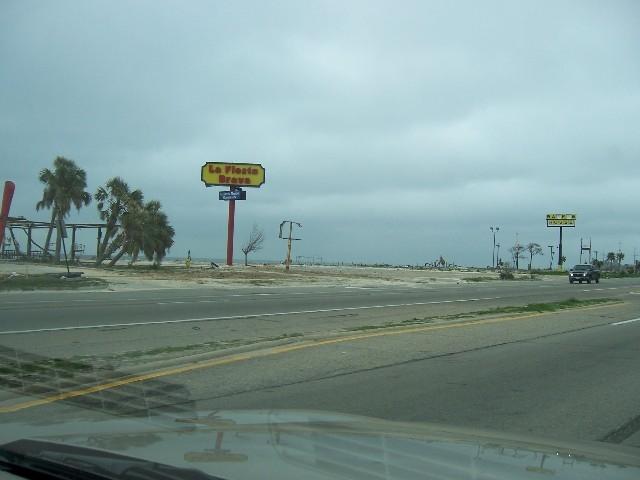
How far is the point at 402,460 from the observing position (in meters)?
3.65

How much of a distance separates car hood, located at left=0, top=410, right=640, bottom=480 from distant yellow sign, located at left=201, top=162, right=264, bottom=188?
5730cm

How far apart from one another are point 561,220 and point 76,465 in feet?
382

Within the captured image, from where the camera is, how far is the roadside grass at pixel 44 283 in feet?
89.2

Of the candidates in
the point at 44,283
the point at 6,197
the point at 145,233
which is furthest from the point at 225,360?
the point at 145,233

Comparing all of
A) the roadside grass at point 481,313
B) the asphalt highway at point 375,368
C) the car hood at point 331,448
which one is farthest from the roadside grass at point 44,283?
the car hood at point 331,448

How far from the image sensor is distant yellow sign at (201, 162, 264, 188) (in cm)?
6144

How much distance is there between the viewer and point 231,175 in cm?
6159

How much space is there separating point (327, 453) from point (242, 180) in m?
58.7

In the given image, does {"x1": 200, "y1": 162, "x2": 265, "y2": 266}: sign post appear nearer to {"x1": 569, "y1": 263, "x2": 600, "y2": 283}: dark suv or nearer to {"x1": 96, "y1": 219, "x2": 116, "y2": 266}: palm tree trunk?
{"x1": 96, "y1": 219, "x2": 116, "y2": 266}: palm tree trunk

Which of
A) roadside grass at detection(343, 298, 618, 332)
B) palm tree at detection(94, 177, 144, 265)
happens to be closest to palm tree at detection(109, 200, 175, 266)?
palm tree at detection(94, 177, 144, 265)

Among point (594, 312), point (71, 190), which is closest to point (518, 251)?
point (71, 190)

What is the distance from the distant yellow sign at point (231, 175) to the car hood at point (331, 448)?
57.3 meters

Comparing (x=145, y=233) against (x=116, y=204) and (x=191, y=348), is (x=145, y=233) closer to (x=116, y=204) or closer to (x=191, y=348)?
(x=116, y=204)

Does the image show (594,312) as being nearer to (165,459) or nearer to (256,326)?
(256,326)
